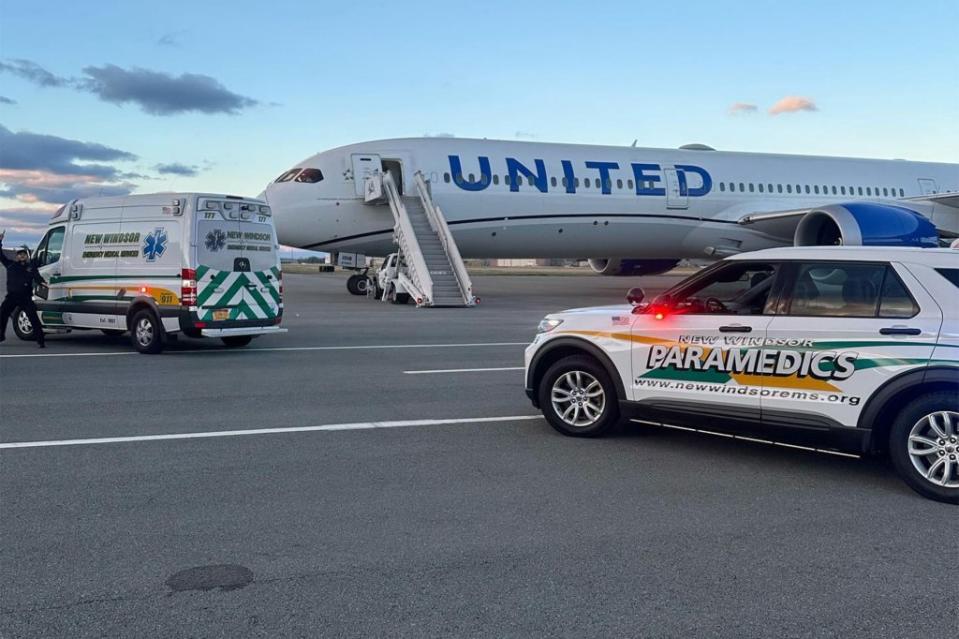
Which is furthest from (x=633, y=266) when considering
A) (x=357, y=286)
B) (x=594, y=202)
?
(x=357, y=286)

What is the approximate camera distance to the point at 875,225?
67.5 ft

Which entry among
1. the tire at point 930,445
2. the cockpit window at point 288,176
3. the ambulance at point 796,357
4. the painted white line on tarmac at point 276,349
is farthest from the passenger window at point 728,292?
the cockpit window at point 288,176

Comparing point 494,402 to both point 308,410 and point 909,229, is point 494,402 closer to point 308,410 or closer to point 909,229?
point 308,410

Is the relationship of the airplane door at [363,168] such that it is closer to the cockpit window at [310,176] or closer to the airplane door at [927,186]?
the cockpit window at [310,176]

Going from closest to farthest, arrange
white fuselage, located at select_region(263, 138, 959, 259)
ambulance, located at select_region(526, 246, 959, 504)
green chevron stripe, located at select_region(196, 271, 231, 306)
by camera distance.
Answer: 1. ambulance, located at select_region(526, 246, 959, 504)
2. green chevron stripe, located at select_region(196, 271, 231, 306)
3. white fuselage, located at select_region(263, 138, 959, 259)

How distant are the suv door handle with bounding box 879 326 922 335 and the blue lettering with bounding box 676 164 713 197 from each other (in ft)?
66.9

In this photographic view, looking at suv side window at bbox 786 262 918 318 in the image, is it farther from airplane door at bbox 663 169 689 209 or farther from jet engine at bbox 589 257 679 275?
jet engine at bbox 589 257 679 275

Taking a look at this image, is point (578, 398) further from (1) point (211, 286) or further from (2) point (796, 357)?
(1) point (211, 286)

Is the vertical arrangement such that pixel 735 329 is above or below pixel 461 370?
above

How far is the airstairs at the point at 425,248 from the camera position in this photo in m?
21.8

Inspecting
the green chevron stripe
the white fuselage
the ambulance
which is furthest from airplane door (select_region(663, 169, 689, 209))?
the ambulance

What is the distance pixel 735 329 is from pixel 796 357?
1.61ft

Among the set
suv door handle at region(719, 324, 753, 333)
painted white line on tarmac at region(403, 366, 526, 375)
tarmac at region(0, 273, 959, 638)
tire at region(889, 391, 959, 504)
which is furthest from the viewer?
painted white line on tarmac at region(403, 366, 526, 375)

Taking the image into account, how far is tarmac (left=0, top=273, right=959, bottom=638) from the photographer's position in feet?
12.5
